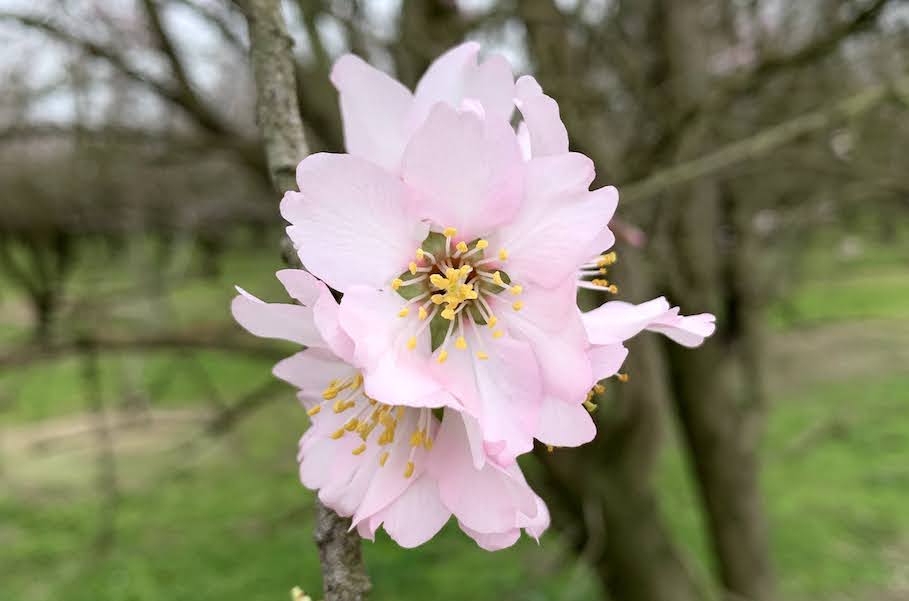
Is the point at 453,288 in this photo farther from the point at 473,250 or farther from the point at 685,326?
the point at 685,326

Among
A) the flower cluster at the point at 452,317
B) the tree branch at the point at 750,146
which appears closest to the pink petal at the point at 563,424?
the flower cluster at the point at 452,317

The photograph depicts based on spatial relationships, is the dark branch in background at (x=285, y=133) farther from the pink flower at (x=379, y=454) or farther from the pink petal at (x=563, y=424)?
the pink petal at (x=563, y=424)

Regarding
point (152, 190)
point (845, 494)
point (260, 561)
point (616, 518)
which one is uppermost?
point (152, 190)

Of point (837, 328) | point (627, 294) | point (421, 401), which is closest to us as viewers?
point (421, 401)

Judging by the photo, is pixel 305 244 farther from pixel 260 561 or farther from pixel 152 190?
pixel 152 190

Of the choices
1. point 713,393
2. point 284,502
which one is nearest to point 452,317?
point 713,393

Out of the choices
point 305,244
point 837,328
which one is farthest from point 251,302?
point 837,328
